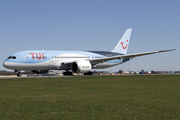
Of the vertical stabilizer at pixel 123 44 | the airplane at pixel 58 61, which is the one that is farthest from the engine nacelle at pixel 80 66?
the vertical stabilizer at pixel 123 44

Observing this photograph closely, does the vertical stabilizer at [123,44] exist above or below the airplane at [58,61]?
above

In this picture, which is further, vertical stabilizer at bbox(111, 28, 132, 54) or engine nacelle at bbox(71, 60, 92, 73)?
vertical stabilizer at bbox(111, 28, 132, 54)

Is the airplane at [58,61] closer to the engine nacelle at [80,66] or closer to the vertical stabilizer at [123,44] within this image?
the engine nacelle at [80,66]

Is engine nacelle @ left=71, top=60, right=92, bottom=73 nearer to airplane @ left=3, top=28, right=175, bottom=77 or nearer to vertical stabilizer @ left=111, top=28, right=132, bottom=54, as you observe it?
airplane @ left=3, top=28, right=175, bottom=77

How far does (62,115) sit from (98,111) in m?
1.56

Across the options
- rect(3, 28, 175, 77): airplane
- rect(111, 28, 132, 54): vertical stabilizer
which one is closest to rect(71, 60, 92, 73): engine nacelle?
rect(3, 28, 175, 77): airplane

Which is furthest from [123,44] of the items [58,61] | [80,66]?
[58,61]

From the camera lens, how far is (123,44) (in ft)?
197

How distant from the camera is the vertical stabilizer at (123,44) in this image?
194 feet

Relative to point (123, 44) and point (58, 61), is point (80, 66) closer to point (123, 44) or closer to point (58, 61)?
point (58, 61)

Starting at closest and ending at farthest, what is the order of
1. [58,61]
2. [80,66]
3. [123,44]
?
[80,66]
[58,61]
[123,44]

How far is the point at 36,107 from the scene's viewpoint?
37.9ft

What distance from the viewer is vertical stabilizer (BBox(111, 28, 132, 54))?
2324 inches

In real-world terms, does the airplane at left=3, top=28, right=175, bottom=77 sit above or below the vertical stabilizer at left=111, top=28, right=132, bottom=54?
below
